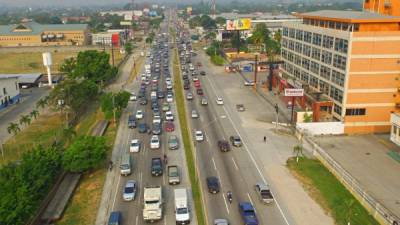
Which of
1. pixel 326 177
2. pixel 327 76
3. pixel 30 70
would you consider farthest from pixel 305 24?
pixel 30 70

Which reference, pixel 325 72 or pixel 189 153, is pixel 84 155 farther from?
pixel 325 72

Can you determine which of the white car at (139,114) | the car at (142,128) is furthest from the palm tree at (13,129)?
the white car at (139,114)

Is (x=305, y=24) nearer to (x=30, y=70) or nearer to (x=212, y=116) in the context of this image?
(x=212, y=116)

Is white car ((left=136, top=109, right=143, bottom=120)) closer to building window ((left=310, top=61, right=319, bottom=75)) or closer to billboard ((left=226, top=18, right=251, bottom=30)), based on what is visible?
building window ((left=310, top=61, right=319, bottom=75))

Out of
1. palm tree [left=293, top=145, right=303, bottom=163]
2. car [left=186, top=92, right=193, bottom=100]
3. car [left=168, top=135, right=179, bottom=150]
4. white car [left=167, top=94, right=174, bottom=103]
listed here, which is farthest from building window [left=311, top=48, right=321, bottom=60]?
car [left=168, top=135, right=179, bottom=150]

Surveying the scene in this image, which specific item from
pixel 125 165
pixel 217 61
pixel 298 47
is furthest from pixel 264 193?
pixel 217 61
